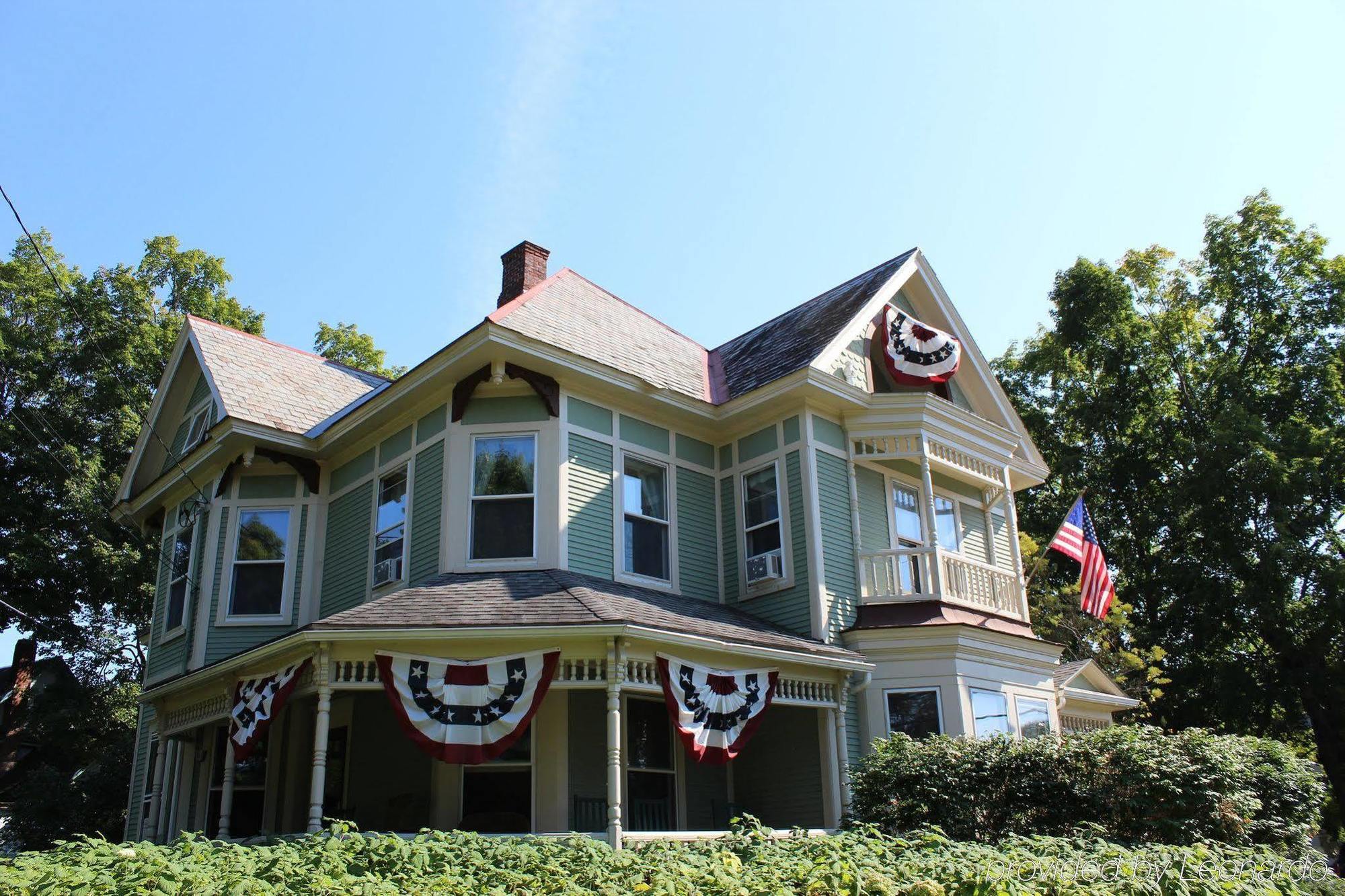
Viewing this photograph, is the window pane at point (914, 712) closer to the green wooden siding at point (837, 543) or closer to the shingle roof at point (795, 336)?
the green wooden siding at point (837, 543)

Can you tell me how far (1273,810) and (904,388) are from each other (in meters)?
7.84

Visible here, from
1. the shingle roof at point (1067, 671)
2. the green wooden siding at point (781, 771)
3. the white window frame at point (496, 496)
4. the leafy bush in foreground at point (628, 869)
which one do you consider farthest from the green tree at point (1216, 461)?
the leafy bush in foreground at point (628, 869)

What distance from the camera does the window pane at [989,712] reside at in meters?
14.4

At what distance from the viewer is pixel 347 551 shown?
53.3 feet

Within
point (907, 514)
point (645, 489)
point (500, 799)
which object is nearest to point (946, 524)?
point (907, 514)

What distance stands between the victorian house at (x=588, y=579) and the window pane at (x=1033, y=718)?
38 mm

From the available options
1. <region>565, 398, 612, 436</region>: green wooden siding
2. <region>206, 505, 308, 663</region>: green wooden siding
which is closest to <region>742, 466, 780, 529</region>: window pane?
<region>565, 398, 612, 436</region>: green wooden siding

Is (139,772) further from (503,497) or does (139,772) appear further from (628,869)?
(628,869)

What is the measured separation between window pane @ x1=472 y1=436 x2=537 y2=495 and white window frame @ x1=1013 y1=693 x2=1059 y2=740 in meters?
7.41

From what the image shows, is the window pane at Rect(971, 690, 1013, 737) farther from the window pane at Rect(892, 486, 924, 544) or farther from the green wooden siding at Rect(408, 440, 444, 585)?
the green wooden siding at Rect(408, 440, 444, 585)

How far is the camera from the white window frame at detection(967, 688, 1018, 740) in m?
14.1

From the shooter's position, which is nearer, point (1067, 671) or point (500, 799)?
point (500, 799)

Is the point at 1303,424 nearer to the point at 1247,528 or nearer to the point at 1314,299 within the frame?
the point at 1247,528

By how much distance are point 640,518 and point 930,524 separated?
4.14 meters
